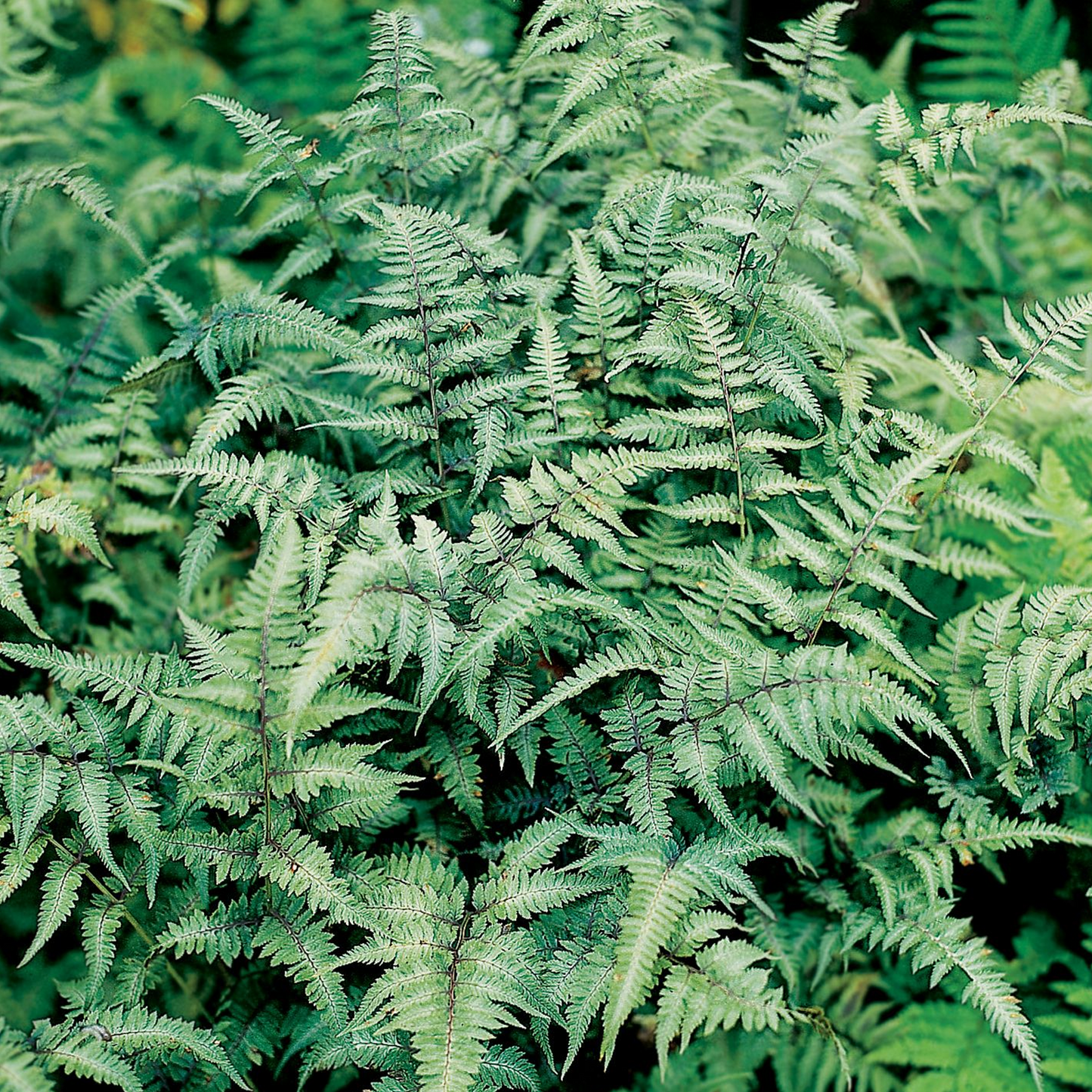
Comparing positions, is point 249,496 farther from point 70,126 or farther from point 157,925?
point 70,126

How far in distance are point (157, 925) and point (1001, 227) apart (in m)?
3.94

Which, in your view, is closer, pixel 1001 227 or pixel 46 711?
pixel 46 711

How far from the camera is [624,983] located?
1.80 metres

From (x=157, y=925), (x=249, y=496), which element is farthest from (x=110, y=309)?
(x=157, y=925)

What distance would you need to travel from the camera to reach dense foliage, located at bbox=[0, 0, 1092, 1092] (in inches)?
81.0

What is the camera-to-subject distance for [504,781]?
2609 millimetres

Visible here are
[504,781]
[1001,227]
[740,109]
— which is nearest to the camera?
[504,781]

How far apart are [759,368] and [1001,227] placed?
2.06 m

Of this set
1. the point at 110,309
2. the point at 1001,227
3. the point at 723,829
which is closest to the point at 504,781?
the point at 723,829

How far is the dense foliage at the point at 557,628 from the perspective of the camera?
2.06 m

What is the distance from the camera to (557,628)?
2307mm

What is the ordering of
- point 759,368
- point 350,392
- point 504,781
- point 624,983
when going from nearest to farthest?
point 624,983
point 759,368
point 504,781
point 350,392

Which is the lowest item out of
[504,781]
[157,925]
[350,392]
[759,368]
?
[157,925]

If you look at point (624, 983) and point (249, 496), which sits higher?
point (249, 496)
